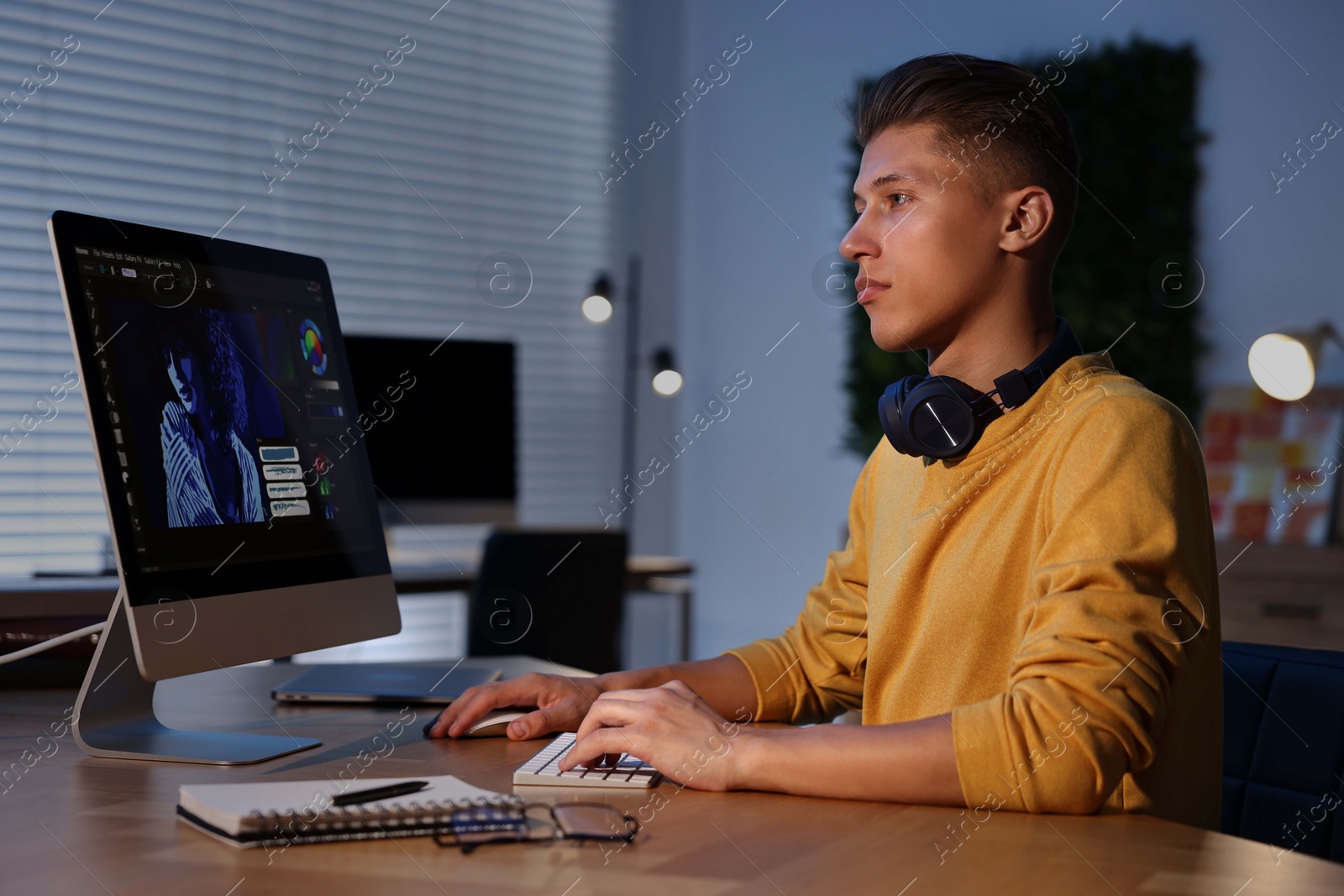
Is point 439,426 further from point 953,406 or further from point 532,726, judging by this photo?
point 953,406

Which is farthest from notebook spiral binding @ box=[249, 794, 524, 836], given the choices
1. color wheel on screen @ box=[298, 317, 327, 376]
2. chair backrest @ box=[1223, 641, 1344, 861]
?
chair backrest @ box=[1223, 641, 1344, 861]

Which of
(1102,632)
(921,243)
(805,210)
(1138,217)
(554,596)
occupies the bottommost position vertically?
(554,596)

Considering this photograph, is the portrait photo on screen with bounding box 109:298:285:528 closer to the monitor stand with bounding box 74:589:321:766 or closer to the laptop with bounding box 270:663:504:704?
the monitor stand with bounding box 74:589:321:766

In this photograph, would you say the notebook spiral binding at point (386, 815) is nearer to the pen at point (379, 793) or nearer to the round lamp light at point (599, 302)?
the pen at point (379, 793)

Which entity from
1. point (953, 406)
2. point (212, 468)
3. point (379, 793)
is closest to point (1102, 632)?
point (953, 406)

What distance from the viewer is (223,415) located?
48.4 inches

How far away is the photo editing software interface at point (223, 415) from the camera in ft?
3.65

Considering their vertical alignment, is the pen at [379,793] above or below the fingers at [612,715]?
below

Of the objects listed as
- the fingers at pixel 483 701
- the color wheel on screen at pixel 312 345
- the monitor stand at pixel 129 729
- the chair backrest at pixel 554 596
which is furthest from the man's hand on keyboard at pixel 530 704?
the chair backrest at pixel 554 596

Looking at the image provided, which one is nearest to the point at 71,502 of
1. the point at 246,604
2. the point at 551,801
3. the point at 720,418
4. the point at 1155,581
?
the point at 720,418

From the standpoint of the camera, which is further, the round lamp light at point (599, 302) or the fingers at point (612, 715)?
the round lamp light at point (599, 302)

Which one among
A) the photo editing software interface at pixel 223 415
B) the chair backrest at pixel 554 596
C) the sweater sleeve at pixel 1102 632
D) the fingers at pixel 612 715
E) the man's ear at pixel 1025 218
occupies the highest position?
the man's ear at pixel 1025 218

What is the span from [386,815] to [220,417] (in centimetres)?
57

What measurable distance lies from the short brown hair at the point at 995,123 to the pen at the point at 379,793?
2.84 feet
